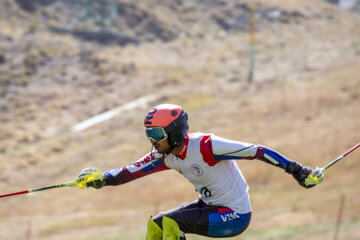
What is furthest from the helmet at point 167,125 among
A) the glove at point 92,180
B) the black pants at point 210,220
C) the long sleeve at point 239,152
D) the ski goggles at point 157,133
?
the glove at point 92,180

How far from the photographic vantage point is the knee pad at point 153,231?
625 cm

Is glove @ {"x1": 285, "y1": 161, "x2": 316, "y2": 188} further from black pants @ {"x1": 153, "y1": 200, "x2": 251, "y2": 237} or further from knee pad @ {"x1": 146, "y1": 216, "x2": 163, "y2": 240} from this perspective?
knee pad @ {"x1": 146, "y1": 216, "x2": 163, "y2": 240}

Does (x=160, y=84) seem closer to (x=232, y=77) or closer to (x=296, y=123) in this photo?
(x=232, y=77)

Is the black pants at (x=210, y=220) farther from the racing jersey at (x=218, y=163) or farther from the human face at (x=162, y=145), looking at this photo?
the human face at (x=162, y=145)

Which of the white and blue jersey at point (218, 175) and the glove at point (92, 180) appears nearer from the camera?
the white and blue jersey at point (218, 175)

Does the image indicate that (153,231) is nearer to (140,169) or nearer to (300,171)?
(140,169)

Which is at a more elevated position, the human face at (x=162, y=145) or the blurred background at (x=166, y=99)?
the human face at (x=162, y=145)

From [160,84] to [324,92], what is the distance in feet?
54.3

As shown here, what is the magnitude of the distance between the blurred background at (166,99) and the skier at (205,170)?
721 cm

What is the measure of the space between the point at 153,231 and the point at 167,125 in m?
1.26

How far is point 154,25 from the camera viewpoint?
64.7 m

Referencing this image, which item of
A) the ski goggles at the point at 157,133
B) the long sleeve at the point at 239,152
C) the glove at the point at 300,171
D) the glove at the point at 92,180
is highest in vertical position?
the ski goggles at the point at 157,133

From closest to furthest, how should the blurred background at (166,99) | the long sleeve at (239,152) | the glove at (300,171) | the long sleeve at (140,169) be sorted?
the long sleeve at (239,152)
the glove at (300,171)
the long sleeve at (140,169)
the blurred background at (166,99)

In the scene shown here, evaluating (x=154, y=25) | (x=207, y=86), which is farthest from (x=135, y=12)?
(x=207, y=86)
